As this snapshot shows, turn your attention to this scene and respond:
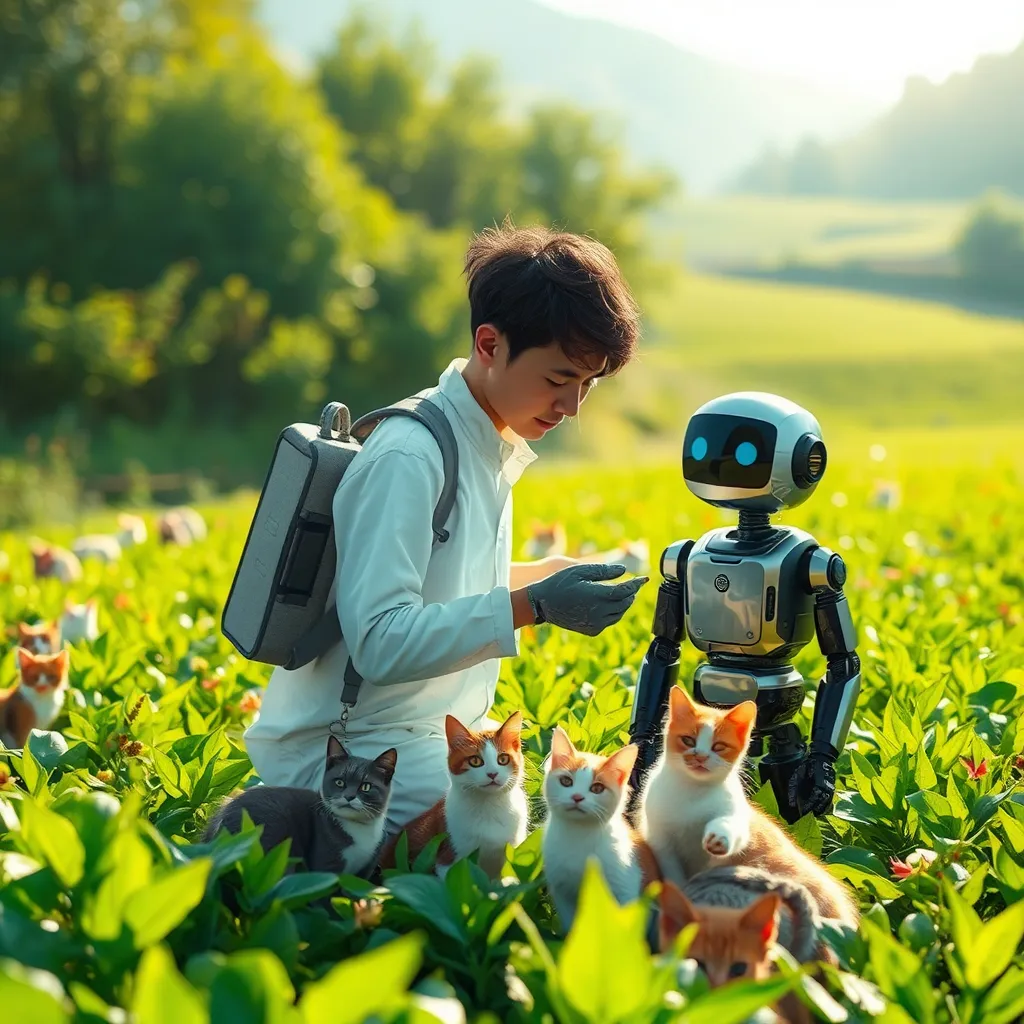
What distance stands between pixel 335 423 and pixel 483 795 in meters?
1.15

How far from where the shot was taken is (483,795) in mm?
2934

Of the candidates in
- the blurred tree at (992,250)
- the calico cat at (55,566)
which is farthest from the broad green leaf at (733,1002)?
the blurred tree at (992,250)

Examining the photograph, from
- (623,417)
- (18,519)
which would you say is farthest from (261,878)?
(623,417)

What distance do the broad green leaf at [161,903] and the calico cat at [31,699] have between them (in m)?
2.36

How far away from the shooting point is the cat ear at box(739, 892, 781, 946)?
2.24 metres

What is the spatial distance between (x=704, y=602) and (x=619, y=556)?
2.78 meters

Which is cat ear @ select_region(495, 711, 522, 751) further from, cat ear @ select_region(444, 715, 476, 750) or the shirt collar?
the shirt collar

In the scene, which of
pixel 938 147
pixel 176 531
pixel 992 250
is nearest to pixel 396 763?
pixel 176 531

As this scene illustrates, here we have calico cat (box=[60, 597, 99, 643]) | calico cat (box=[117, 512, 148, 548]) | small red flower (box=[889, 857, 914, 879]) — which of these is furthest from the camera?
calico cat (box=[117, 512, 148, 548])

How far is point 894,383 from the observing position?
174 feet

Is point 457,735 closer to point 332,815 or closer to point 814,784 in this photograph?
point 332,815

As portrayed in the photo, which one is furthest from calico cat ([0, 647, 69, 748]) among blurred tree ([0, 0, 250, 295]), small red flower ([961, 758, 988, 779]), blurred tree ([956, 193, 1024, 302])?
blurred tree ([956, 193, 1024, 302])

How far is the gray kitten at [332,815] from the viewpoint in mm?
2979

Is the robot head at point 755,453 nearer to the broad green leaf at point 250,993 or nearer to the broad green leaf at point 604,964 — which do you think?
the broad green leaf at point 604,964
